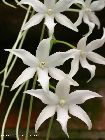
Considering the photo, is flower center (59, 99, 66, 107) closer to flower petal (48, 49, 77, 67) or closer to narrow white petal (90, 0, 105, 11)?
flower petal (48, 49, 77, 67)

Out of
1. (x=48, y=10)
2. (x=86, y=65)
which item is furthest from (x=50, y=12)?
(x=86, y=65)

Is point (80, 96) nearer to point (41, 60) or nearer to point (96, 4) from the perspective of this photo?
point (41, 60)

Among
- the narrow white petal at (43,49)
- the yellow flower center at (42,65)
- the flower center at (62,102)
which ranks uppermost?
the narrow white petal at (43,49)

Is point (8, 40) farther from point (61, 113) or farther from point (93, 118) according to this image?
point (61, 113)

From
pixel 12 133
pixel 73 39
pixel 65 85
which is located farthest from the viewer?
pixel 73 39

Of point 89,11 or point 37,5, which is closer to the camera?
point 37,5

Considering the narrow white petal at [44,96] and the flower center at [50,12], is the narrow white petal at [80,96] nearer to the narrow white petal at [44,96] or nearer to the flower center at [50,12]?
the narrow white petal at [44,96]

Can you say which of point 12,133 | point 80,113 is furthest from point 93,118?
point 80,113

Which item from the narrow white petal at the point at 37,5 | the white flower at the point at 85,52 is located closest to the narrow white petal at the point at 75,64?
the white flower at the point at 85,52
